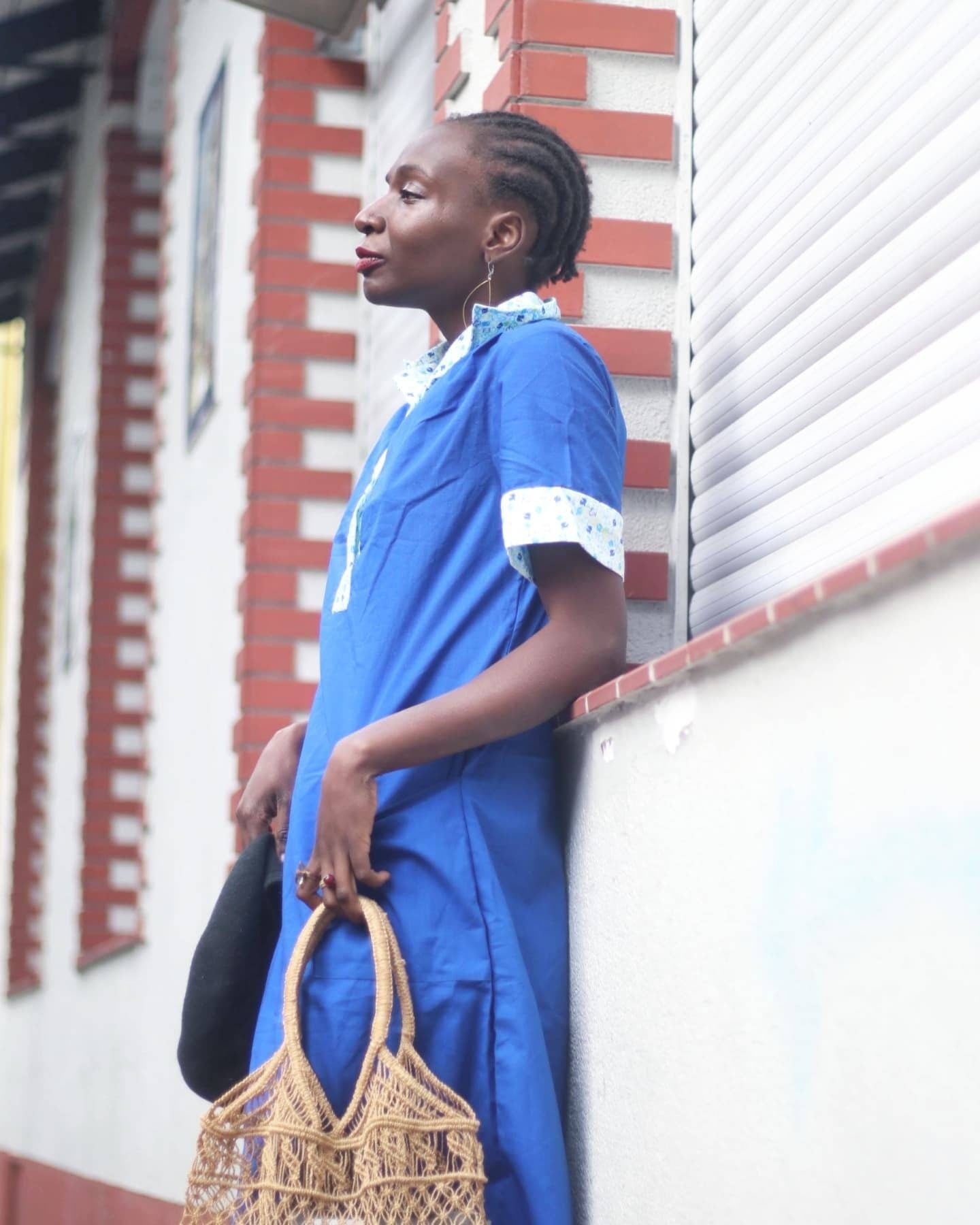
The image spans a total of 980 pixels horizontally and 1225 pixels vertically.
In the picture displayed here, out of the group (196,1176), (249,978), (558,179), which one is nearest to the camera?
(196,1176)

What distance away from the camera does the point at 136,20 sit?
8.83 m

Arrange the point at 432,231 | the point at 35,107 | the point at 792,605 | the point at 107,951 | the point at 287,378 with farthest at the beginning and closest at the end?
the point at 35,107 → the point at 107,951 → the point at 287,378 → the point at 432,231 → the point at 792,605

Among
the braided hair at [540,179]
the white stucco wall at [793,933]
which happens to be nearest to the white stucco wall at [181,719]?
the braided hair at [540,179]

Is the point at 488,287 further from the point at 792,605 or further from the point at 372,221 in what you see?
the point at 792,605

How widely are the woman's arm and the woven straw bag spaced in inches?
4.9

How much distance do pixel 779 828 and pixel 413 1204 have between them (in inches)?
23.2

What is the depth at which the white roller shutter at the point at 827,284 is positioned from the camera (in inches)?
86.2

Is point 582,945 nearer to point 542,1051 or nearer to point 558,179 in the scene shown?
point 542,1051

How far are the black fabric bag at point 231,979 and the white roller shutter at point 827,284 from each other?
76 cm

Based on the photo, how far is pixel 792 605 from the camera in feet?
5.66

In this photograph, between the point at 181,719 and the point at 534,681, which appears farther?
the point at 181,719

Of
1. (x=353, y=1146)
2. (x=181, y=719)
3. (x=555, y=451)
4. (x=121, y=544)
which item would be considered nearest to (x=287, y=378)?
(x=181, y=719)

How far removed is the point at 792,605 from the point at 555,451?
63cm

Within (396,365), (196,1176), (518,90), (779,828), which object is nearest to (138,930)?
(396,365)
